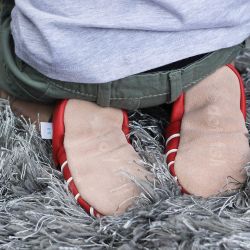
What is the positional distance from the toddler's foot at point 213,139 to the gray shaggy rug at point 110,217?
2 cm

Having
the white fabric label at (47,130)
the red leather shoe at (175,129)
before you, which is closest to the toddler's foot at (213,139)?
the red leather shoe at (175,129)

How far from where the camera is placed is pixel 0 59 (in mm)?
794

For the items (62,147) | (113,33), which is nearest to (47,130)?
(62,147)

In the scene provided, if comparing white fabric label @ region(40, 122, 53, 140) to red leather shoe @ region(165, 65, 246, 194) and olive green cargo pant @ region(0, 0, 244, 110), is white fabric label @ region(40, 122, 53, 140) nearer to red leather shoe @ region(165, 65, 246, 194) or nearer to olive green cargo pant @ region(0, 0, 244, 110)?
olive green cargo pant @ region(0, 0, 244, 110)

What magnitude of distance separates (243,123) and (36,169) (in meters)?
0.27

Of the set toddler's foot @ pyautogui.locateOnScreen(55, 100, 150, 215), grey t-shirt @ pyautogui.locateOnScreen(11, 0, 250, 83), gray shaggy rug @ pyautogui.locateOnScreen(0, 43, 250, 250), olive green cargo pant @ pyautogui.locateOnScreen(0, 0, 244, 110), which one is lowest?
gray shaggy rug @ pyautogui.locateOnScreen(0, 43, 250, 250)

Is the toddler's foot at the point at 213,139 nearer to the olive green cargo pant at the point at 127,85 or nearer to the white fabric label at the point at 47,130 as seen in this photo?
the olive green cargo pant at the point at 127,85

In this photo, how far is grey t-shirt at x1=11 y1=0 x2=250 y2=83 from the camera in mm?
664

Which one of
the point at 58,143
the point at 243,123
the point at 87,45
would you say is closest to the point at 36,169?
the point at 58,143

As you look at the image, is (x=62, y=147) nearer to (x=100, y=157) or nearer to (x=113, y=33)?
(x=100, y=157)

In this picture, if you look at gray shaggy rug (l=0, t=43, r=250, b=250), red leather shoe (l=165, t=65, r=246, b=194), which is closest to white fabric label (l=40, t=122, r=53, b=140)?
gray shaggy rug (l=0, t=43, r=250, b=250)

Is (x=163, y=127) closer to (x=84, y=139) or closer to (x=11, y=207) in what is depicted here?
(x=84, y=139)

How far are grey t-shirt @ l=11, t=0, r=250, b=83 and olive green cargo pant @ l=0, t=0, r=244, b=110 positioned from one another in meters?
0.02

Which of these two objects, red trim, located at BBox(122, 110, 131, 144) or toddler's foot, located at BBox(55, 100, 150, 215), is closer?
toddler's foot, located at BBox(55, 100, 150, 215)
